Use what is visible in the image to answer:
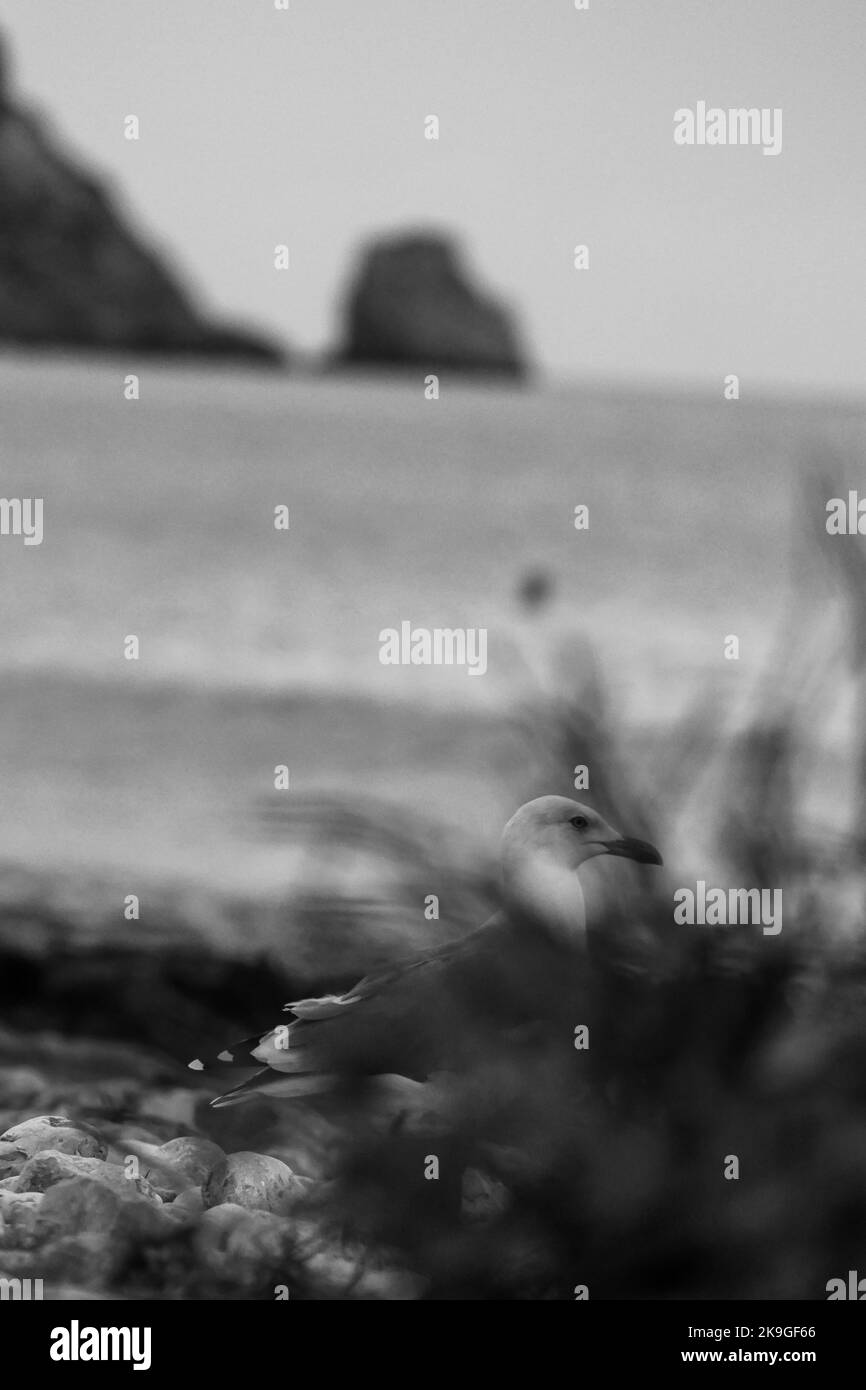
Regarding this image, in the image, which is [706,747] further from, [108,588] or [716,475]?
[716,475]

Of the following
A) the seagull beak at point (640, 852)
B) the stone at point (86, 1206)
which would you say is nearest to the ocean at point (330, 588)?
the seagull beak at point (640, 852)

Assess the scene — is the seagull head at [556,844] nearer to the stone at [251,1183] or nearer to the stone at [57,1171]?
the stone at [251,1183]

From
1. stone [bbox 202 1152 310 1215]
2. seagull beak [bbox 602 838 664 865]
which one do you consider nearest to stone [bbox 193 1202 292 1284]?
seagull beak [bbox 602 838 664 865]

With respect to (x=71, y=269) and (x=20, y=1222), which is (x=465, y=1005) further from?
(x=71, y=269)

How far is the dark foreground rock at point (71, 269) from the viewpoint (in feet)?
226

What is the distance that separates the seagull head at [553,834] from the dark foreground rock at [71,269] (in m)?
69.3

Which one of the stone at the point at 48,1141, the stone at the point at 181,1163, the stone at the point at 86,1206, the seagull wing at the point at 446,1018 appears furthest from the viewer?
the stone at the point at 48,1141

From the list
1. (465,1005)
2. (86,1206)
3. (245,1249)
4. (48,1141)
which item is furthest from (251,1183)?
(465,1005)

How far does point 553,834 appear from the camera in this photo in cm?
297

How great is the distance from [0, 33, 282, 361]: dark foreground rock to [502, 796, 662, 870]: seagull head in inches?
2730

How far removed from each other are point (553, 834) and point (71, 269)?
7545 cm

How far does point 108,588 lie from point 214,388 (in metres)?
43.9

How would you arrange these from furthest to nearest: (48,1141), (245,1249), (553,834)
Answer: (48,1141), (553,834), (245,1249)

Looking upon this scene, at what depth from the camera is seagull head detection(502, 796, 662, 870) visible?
2.56m
